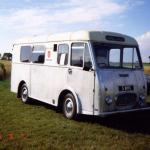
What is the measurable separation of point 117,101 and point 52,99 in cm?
268

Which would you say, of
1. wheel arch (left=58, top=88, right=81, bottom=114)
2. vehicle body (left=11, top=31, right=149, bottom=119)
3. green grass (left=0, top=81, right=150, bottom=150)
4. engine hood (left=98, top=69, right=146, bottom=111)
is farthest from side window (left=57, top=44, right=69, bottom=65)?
green grass (left=0, top=81, right=150, bottom=150)

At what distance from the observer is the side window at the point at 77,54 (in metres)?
9.74

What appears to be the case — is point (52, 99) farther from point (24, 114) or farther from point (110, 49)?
point (110, 49)

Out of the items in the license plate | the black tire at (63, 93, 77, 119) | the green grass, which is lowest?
the green grass

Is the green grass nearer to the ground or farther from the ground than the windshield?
nearer to the ground

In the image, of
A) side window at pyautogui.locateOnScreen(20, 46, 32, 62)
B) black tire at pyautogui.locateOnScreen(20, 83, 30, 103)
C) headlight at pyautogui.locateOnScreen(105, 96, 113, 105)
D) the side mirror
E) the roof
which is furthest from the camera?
black tire at pyautogui.locateOnScreen(20, 83, 30, 103)

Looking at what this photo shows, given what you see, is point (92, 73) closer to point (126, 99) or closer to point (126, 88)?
point (126, 88)

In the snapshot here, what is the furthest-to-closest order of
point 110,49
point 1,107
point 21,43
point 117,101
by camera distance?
point 21,43
point 1,107
point 110,49
point 117,101

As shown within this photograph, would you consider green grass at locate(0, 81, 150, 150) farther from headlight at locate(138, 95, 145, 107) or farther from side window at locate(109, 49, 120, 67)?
side window at locate(109, 49, 120, 67)

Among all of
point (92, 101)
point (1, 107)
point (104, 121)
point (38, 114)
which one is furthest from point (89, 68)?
point (1, 107)

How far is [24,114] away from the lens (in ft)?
36.6

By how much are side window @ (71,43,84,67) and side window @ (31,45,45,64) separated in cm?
206

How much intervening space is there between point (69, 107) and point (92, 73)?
5.26 ft

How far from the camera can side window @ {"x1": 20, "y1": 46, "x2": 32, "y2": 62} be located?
42.8 ft
